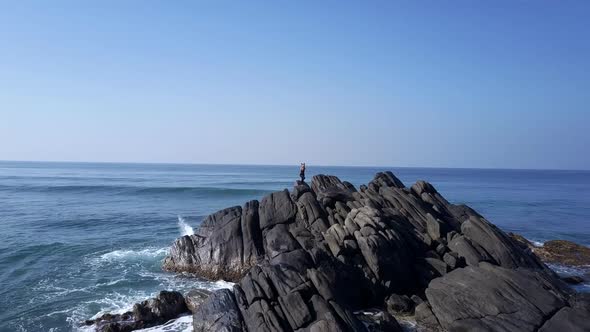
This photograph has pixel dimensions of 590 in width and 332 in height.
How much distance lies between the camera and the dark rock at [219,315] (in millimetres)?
18516

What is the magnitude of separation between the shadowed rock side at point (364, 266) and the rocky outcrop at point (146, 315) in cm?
307

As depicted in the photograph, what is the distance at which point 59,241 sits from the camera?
40.1 m

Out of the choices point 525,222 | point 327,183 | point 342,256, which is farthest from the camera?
point 525,222

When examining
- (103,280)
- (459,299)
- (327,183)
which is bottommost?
(103,280)

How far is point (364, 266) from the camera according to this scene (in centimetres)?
2395

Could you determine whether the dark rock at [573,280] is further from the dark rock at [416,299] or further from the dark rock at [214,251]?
the dark rock at [214,251]

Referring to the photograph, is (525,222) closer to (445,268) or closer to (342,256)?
(445,268)

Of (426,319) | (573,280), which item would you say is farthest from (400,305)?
(573,280)

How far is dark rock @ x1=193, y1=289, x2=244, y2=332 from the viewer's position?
18.5 m

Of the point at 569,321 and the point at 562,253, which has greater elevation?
the point at 569,321

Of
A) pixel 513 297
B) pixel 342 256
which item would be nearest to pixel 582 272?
pixel 513 297

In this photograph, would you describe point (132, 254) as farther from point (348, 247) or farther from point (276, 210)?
point (348, 247)

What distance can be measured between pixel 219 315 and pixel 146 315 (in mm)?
4988

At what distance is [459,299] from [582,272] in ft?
58.6
